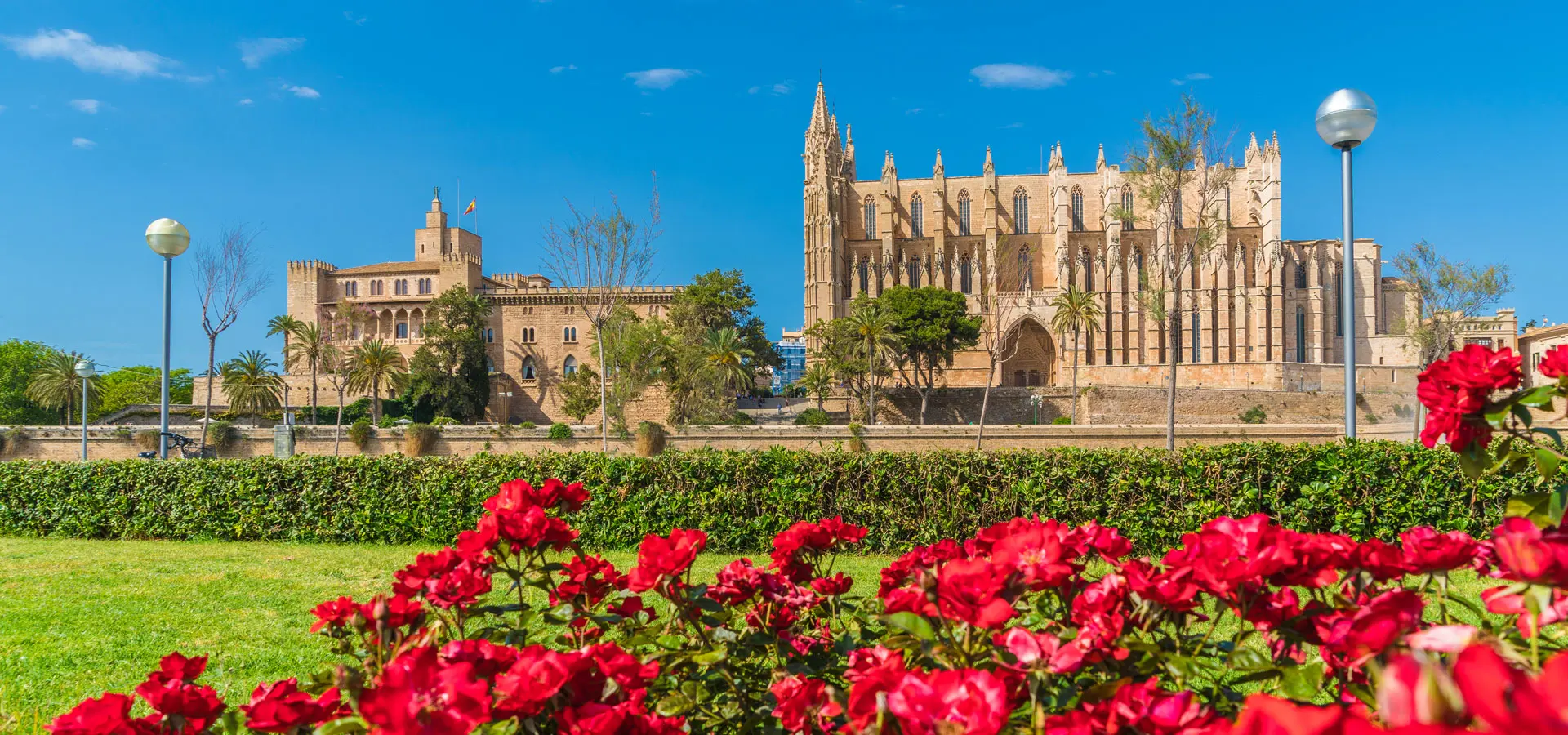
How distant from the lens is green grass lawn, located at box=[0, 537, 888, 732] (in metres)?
5.67

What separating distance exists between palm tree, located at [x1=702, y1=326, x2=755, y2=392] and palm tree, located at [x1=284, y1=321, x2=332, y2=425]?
17.7 metres

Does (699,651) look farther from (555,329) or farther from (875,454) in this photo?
(555,329)

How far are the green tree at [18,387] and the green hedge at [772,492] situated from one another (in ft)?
162

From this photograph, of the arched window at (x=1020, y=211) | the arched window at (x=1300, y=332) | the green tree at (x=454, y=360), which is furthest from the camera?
the arched window at (x=1020, y=211)

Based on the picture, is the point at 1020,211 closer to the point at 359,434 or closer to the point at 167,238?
the point at 359,434

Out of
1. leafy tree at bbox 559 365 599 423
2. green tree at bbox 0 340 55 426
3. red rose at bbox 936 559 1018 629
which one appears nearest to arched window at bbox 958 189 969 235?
leafy tree at bbox 559 365 599 423

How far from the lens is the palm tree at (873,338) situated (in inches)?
1766

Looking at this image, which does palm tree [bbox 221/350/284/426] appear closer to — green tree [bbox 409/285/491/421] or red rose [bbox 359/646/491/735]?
green tree [bbox 409/285/491/421]

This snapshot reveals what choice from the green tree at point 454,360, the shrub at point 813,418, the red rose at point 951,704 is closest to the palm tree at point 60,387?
the green tree at point 454,360

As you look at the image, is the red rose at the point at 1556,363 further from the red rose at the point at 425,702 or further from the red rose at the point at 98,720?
the red rose at the point at 98,720

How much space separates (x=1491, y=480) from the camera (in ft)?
29.4

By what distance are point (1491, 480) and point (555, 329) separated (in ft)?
174

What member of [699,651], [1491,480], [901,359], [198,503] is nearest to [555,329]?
[901,359]

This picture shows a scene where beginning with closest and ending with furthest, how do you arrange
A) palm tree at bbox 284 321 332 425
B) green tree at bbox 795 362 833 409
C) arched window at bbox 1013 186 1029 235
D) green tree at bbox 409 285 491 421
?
palm tree at bbox 284 321 332 425 → green tree at bbox 795 362 833 409 → green tree at bbox 409 285 491 421 → arched window at bbox 1013 186 1029 235
